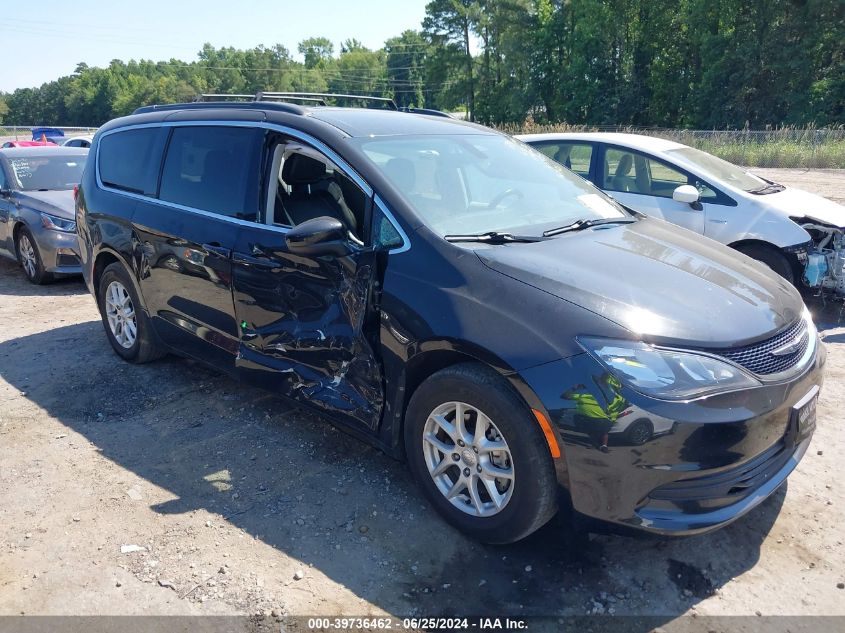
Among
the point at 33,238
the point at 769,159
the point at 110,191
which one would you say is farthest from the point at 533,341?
the point at 769,159

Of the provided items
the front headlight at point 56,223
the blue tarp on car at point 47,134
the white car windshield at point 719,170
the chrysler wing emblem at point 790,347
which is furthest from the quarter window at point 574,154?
the blue tarp on car at point 47,134

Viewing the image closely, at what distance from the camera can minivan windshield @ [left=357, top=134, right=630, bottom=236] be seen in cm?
344

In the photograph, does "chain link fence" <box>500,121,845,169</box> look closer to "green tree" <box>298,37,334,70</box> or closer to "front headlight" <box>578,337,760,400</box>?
"front headlight" <box>578,337,760,400</box>

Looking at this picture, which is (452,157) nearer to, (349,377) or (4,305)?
(349,377)

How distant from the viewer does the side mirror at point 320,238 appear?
326 centimetres

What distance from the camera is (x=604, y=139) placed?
23.9 feet

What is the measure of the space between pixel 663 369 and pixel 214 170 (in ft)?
9.94

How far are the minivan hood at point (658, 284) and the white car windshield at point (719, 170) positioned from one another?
3587 mm

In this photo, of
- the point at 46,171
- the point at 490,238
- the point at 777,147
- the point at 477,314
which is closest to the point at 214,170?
the point at 490,238

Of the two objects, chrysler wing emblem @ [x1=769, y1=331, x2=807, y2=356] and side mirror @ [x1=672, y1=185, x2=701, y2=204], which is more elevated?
side mirror @ [x1=672, y1=185, x2=701, y2=204]

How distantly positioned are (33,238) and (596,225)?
732 cm

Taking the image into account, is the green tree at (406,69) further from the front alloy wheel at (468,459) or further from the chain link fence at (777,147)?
the front alloy wheel at (468,459)

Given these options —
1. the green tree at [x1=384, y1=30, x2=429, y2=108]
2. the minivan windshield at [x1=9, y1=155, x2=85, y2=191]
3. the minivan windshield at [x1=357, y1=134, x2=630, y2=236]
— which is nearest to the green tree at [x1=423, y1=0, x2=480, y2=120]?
the green tree at [x1=384, y1=30, x2=429, y2=108]

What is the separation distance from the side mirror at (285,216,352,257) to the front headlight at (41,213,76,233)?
605 cm
